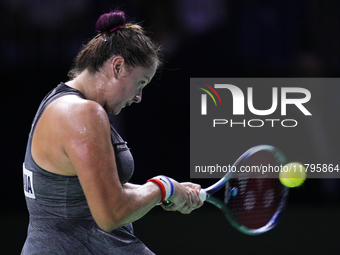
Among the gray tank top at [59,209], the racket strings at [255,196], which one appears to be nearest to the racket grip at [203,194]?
the racket strings at [255,196]

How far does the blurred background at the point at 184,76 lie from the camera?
8.27 ft

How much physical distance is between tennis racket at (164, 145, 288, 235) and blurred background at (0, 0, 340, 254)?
0.57 meters

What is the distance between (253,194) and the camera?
6.12ft

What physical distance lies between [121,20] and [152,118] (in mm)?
1598

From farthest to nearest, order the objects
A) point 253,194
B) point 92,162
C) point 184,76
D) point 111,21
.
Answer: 1. point 184,76
2. point 253,194
3. point 111,21
4. point 92,162

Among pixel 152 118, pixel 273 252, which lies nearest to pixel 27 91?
pixel 152 118

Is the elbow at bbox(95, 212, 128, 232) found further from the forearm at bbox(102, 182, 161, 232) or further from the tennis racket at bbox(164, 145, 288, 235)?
the tennis racket at bbox(164, 145, 288, 235)

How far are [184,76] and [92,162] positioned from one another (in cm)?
201

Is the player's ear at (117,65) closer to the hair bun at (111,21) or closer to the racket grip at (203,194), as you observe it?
the hair bun at (111,21)

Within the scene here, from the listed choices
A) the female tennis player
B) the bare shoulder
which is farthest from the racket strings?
the bare shoulder

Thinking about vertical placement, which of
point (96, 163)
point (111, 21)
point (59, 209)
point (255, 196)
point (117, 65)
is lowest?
point (255, 196)
